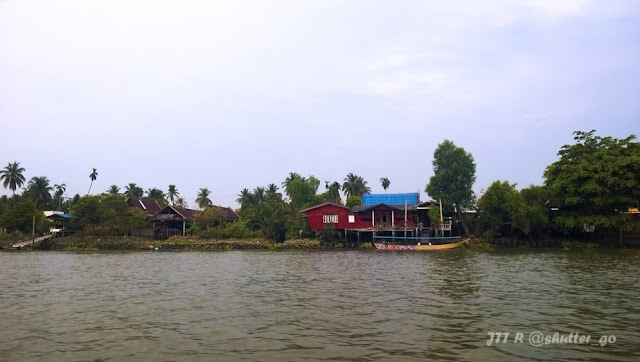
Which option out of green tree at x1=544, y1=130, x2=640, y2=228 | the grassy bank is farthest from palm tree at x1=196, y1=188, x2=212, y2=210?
green tree at x1=544, y1=130, x2=640, y2=228

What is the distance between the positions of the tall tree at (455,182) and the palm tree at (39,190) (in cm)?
7503

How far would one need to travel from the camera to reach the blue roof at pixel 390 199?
222 ft

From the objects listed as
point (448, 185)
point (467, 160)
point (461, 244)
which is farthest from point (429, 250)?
point (467, 160)

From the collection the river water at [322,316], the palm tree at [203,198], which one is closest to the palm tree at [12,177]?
the palm tree at [203,198]

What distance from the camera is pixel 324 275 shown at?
26.7 m

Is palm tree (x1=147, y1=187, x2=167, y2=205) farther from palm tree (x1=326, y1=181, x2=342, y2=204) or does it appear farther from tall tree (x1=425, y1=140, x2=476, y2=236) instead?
tall tree (x1=425, y1=140, x2=476, y2=236)

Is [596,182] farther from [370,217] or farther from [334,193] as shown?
[334,193]

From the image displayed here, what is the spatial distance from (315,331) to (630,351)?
793cm

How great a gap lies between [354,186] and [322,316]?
88.9 meters

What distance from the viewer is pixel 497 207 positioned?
54375 mm

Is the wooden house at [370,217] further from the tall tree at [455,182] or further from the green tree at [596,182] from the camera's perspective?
the green tree at [596,182]

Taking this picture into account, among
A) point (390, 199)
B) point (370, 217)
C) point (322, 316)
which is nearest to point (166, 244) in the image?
point (370, 217)

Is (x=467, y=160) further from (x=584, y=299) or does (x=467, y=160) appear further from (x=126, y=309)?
(x=126, y=309)

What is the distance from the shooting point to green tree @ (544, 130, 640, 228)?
46438 mm
